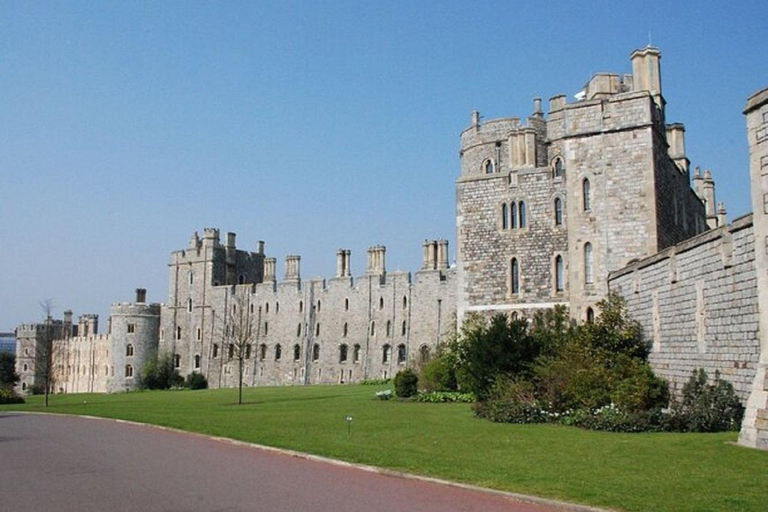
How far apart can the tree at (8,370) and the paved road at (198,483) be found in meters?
60.0

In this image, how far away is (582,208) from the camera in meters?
25.3

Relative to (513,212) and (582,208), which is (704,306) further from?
(513,212)

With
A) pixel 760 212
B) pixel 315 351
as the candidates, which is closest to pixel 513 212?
pixel 760 212

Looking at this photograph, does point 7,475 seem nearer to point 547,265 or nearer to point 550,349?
point 550,349

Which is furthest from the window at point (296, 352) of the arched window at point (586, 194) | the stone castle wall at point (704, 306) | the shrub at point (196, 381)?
the stone castle wall at point (704, 306)

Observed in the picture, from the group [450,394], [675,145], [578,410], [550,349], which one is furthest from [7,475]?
[675,145]

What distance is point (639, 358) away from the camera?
1977 cm

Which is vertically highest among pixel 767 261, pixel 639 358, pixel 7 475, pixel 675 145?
pixel 675 145

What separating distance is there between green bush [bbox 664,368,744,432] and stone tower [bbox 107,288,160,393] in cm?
5750

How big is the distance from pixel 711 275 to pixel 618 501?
854cm

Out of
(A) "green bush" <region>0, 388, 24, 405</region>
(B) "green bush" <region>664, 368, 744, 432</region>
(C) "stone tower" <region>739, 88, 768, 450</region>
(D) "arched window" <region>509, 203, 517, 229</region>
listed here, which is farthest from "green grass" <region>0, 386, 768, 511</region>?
(A) "green bush" <region>0, 388, 24, 405</region>

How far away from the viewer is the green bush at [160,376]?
2474 inches

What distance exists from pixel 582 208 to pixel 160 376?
156 ft

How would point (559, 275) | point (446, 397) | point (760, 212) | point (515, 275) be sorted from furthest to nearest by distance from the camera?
point (515, 275)
point (559, 275)
point (446, 397)
point (760, 212)
